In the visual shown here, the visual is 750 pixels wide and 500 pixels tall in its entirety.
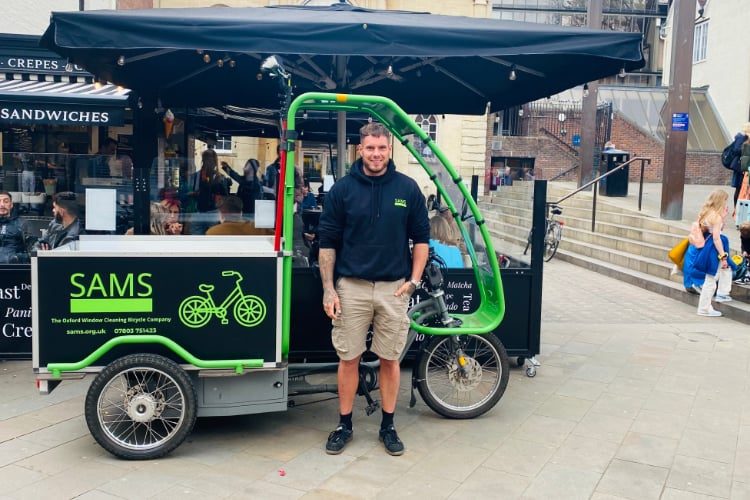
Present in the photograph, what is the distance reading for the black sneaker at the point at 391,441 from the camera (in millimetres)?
4113

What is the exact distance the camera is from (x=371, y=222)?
4.05 meters

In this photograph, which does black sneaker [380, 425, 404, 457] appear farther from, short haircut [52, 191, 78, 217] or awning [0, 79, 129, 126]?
awning [0, 79, 129, 126]

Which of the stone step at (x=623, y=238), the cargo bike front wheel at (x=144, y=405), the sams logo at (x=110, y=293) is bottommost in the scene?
the cargo bike front wheel at (x=144, y=405)

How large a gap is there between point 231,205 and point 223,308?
247 cm

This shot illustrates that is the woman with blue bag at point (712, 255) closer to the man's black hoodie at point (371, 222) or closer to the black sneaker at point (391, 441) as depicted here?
the man's black hoodie at point (371, 222)

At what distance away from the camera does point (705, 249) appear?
8.44m

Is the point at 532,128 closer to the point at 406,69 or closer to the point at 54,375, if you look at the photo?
the point at 406,69

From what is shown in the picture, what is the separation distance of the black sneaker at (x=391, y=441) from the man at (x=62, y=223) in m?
3.19

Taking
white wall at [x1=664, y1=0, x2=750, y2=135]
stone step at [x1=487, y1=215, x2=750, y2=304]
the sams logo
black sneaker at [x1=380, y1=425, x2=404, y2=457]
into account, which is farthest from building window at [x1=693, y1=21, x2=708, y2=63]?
the sams logo

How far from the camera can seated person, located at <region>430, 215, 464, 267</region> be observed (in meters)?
5.39

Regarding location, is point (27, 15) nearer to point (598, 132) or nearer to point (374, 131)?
point (374, 131)

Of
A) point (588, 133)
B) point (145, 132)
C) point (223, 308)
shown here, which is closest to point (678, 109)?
point (588, 133)

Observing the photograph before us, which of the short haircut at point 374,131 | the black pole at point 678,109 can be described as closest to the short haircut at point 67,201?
the short haircut at point 374,131

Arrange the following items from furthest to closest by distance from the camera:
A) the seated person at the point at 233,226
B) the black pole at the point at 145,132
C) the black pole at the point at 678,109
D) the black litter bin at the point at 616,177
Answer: the black litter bin at the point at 616,177 → the black pole at the point at 678,109 → the black pole at the point at 145,132 → the seated person at the point at 233,226
